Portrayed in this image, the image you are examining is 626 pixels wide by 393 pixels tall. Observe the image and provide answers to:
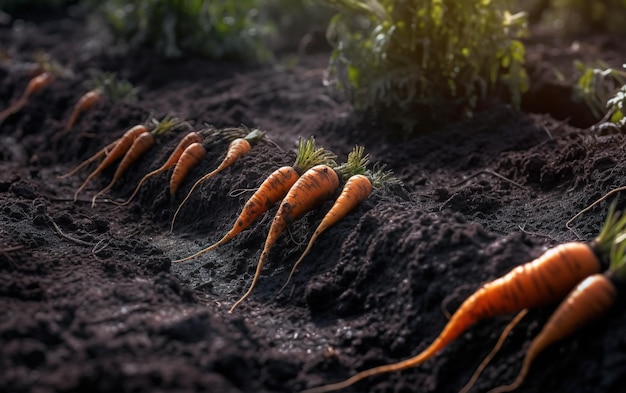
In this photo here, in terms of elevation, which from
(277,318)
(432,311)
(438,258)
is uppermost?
(438,258)

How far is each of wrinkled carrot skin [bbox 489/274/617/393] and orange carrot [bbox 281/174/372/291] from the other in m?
1.35

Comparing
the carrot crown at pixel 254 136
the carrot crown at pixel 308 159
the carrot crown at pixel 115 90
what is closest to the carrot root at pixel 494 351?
the carrot crown at pixel 308 159

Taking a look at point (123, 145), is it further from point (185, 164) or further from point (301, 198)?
point (301, 198)

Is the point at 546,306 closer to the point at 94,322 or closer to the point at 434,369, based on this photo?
the point at 434,369

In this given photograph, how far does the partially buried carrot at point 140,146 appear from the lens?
5398 mm

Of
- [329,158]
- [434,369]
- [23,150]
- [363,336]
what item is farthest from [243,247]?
[23,150]

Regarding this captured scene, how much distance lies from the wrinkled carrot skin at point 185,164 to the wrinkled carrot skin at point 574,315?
9.25ft

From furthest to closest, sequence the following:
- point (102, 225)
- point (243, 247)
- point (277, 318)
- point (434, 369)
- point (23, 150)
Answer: point (23, 150)
point (102, 225)
point (243, 247)
point (277, 318)
point (434, 369)

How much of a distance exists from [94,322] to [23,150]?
409cm

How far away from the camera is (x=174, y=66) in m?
8.11

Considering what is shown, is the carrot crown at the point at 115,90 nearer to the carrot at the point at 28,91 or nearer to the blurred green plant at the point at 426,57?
the carrot at the point at 28,91

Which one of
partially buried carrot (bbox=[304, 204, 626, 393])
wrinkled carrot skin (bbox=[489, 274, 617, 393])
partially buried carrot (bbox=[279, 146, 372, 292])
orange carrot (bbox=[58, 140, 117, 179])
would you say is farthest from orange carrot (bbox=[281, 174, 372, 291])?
orange carrot (bbox=[58, 140, 117, 179])

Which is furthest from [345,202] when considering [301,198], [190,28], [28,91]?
[190,28]

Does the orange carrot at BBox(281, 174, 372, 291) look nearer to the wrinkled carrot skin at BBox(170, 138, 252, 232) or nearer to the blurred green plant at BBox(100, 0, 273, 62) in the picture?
the wrinkled carrot skin at BBox(170, 138, 252, 232)
